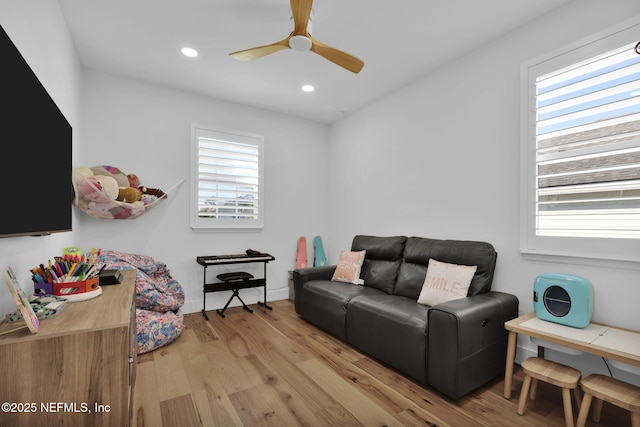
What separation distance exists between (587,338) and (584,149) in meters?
1.29

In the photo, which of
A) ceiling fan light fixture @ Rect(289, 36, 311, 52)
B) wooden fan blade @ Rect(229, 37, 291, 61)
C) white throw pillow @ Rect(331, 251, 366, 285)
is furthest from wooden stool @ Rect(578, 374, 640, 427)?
wooden fan blade @ Rect(229, 37, 291, 61)

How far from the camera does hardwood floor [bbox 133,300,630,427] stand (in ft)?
5.85

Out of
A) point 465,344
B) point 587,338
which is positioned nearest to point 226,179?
point 465,344

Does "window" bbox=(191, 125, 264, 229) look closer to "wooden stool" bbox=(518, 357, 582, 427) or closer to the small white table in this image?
the small white table

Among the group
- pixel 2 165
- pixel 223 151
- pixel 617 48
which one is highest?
pixel 617 48

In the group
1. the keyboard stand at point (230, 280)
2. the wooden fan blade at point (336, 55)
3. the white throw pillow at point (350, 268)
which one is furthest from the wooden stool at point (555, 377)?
the keyboard stand at point (230, 280)

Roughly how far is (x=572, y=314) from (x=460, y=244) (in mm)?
939

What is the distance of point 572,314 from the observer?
192 cm

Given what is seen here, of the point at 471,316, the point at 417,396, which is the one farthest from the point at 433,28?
the point at 417,396

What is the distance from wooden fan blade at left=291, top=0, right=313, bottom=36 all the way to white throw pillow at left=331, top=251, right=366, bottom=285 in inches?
92.3

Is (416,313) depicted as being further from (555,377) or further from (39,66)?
(39,66)

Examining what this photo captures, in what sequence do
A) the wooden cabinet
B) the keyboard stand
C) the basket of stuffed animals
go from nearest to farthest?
1. the wooden cabinet
2. the basket of stuffed animals
3. the keyboard stand

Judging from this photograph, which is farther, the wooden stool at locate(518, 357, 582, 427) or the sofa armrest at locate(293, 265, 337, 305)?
the sofa armrest at locate(293, 265, 337, 305)

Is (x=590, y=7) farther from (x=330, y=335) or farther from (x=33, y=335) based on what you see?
(x=33, y=335)
